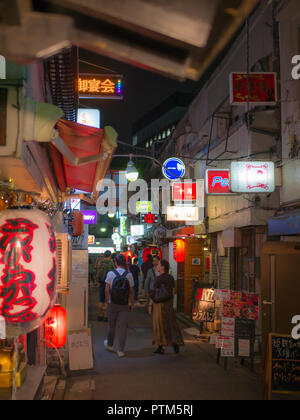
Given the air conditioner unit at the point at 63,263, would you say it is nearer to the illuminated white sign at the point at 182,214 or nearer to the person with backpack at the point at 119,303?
the person with backpack at the point at 119,303

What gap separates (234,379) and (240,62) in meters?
9.74

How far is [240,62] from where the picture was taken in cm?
1396

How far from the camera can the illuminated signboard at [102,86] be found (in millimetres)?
14570

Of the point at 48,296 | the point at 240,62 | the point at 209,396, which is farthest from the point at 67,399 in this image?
the point at 240,62

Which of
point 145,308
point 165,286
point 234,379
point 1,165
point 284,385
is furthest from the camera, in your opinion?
point 145,308

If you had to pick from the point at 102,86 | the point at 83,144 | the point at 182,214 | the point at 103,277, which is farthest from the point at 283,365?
the point at 102,86

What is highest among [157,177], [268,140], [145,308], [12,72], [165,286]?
[157,177]

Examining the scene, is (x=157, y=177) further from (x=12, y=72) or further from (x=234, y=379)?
(x=12, y=72)

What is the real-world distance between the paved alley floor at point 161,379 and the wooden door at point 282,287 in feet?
4.29

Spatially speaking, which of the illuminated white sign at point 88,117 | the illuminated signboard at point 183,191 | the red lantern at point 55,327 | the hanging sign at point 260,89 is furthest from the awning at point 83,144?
the illuminated signboard at point 183,191

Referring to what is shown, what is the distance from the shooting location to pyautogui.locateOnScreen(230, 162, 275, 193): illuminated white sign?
36.4 feet

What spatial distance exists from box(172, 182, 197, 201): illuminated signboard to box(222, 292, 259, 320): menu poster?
722 centimetres

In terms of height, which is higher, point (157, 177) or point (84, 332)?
point (157, 177)

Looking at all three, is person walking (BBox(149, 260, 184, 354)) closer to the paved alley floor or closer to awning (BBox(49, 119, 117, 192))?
the paved alley floor
